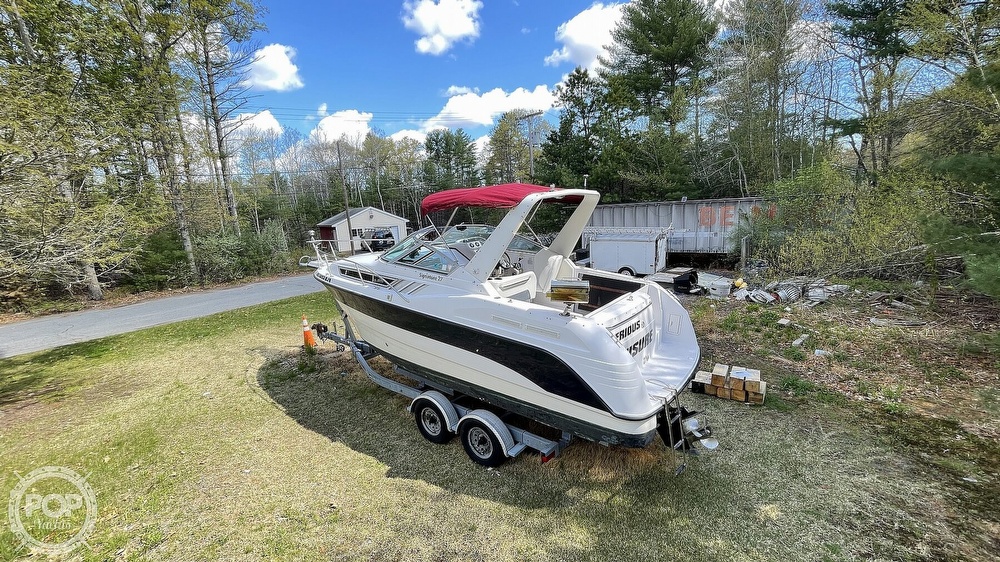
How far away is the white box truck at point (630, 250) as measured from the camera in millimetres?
10586

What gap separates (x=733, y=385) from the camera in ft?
13.8

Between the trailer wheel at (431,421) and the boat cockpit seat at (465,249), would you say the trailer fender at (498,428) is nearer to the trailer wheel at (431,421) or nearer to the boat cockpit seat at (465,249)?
the trailer wheel at (431,421)

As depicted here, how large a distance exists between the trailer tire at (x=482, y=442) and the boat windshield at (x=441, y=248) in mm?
1410

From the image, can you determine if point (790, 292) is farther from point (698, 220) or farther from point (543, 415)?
point (543, 415)

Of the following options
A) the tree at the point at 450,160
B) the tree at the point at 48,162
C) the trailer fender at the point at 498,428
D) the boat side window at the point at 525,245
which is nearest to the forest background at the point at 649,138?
the tree at the point at 48,162

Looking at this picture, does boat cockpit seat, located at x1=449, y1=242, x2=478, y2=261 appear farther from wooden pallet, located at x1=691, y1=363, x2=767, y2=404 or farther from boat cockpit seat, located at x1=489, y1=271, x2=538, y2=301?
wooden pallet, located at x1=691, y1=363, x2=767, y2=404

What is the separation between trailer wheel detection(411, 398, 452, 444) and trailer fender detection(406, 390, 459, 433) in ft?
0.09

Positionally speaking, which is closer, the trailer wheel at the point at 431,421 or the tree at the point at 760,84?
the trailer wheel at the point at 431,421

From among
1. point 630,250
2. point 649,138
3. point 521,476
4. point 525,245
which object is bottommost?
point 521,476

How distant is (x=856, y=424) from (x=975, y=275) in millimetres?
1955

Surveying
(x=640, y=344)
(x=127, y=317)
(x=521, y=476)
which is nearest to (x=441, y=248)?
(x=640, y=344)

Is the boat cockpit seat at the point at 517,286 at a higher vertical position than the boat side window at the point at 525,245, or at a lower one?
lower

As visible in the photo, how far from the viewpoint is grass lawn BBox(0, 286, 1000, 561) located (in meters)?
2.57

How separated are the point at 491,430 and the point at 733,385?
2757mm
